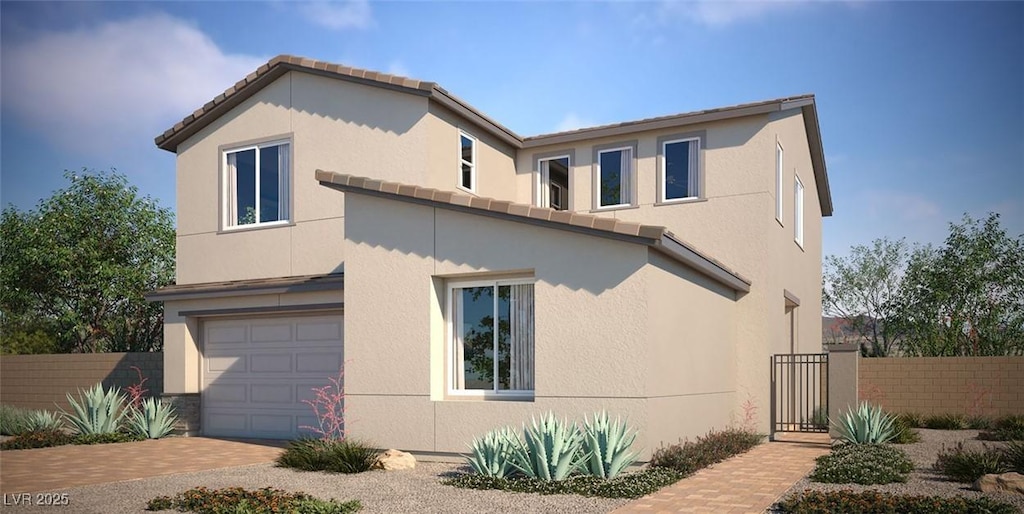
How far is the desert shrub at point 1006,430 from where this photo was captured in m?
15.7

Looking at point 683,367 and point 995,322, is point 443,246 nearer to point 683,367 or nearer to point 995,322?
point 683,367

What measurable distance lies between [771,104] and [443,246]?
7437 mm

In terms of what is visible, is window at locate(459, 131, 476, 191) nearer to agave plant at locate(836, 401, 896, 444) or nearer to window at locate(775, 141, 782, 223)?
window at locate(775, 141, 782, 223)

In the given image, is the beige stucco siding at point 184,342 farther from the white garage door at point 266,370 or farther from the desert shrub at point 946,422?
the desert shrub at point 946,422

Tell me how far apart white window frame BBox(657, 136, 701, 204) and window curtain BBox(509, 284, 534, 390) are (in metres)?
6.04

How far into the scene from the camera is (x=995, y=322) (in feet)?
94.2

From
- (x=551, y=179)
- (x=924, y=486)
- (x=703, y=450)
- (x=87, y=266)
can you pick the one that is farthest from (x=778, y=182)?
(x=87, y=266)

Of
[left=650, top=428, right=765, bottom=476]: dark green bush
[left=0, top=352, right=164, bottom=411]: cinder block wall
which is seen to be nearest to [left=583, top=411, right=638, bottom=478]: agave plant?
[left=650, top=428, right=765, bottom=476]: dark green bush

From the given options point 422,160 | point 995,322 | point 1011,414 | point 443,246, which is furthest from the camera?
point 995,322

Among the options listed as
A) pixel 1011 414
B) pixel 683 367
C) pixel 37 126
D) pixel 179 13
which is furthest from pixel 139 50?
pixel 1011 414

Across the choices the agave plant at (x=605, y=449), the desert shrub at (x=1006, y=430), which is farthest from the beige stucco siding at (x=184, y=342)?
the desert shrub at (x=1006, y=430)

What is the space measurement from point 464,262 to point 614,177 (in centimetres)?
665

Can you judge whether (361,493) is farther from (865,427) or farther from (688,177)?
(688,177)

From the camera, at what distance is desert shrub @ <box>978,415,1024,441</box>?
1567cm
